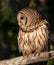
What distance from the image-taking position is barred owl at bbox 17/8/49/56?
8500mm

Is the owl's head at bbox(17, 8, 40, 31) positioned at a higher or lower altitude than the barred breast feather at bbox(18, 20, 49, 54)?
higher

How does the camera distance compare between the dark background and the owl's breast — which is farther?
the dark background

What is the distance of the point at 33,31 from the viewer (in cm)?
861

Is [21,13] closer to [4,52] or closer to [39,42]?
[39,42]

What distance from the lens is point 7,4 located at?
35.7 feet

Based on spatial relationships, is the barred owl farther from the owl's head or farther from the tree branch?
the tree branch

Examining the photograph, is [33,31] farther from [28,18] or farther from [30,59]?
[30,59]

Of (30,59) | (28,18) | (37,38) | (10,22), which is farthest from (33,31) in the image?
(10,22)

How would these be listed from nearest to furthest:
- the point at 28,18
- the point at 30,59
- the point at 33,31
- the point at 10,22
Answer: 1. the point at 30,59
2. the point at 28,18
3. the point at 33,31
4. the point at 10,22

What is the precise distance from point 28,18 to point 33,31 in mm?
246

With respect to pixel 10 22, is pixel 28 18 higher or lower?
higher

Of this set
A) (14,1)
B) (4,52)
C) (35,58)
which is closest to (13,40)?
(4,52)

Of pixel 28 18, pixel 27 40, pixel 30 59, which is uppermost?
pixel 28 18

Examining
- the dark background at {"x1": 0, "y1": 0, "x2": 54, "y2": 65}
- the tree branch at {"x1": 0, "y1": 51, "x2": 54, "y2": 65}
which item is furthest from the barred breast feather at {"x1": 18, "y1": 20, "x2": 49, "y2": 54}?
the dark background at {"x1": 0, "y1": 0, "x2": 54, "y2": 65}
